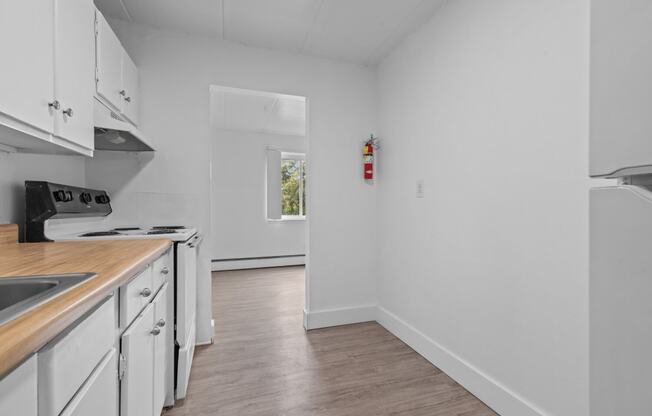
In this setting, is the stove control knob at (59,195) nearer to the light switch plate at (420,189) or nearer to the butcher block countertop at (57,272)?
the butcher block countertop at (57,272)

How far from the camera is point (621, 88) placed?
60cm

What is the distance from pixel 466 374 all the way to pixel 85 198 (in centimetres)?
255

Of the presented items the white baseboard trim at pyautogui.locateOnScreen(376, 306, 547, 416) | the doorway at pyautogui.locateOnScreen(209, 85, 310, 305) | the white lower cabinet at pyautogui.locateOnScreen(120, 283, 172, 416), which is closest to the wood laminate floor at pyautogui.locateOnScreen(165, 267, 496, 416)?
the white baseboard trim at pyautogui.locateOnScreen(376, 306, 547, 416)

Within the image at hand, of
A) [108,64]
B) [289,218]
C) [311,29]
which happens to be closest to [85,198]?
[108,64]

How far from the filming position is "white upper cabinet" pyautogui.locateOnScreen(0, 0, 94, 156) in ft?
2.97

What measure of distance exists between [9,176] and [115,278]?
1.19 meters

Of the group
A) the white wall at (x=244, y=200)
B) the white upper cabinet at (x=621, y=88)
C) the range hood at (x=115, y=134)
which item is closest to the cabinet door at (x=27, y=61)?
the range hood at (x=115, y=134)

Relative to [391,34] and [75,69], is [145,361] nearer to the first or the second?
[75,69]

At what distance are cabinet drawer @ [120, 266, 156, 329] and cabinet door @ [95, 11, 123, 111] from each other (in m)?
1.08

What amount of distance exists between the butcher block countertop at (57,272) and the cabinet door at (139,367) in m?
0.23

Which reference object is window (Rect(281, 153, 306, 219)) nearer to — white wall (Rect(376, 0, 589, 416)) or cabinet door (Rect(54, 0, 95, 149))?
white wall (Rect(376, 0, 589, 416))

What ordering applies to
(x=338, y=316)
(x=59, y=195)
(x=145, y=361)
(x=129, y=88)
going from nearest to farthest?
(x=145, y=361) → (x=59, y=195) → (x=129, y=88) → (x=338, y=316)

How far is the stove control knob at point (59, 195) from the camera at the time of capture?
1.53 m

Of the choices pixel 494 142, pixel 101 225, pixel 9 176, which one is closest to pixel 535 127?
pixel 494 142
